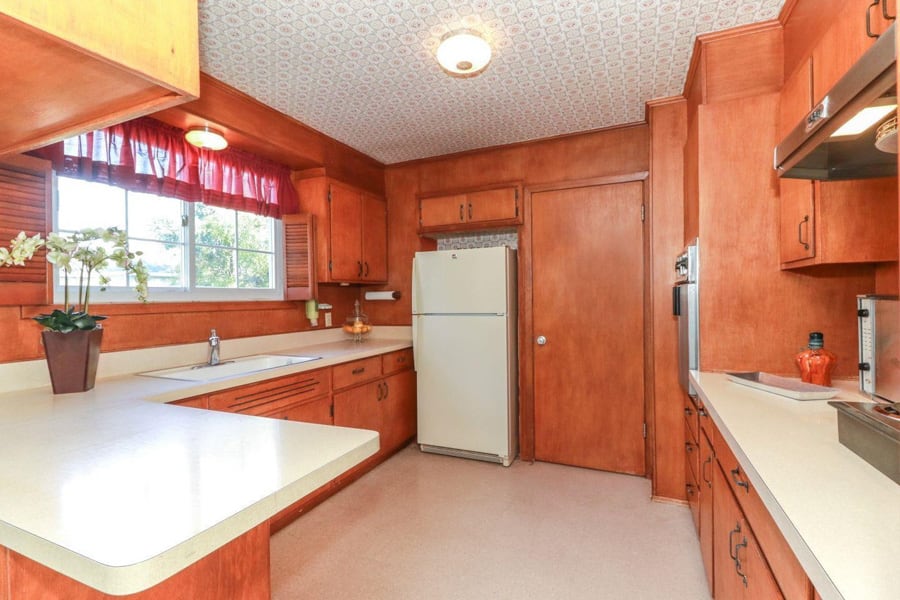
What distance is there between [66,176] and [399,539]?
2272mm

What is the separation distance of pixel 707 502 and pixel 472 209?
2355mm

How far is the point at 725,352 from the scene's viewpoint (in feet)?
6.36


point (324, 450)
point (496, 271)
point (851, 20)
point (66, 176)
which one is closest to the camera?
point (324, 450)

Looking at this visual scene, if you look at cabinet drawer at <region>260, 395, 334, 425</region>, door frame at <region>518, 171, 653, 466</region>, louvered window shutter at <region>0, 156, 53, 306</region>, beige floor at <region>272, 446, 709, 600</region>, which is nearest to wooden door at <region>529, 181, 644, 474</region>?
door frame at <region>518, 171, 653, 466</region>

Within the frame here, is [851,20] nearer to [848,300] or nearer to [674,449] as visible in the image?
[848,300]

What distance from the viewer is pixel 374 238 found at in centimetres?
355

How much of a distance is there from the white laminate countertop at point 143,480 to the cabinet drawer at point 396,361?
182 centimetres

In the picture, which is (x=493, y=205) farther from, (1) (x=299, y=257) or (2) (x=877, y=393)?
(2) (x=877, y=393)

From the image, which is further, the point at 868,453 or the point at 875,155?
the point at 875,155

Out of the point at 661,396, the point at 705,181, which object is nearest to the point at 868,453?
the point at 705,181

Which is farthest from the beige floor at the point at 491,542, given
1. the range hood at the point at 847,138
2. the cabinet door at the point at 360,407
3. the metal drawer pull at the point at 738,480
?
the range hood at the point at 847,138

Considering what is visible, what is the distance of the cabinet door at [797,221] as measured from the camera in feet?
5.05

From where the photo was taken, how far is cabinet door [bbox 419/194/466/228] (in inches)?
132

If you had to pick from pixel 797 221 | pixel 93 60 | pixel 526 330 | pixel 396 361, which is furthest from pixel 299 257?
pixel 797 221
